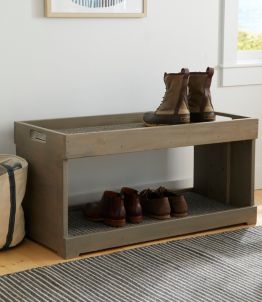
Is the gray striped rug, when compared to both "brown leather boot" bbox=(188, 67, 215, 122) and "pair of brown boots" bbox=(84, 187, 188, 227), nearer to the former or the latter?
"pair of brown boots" bbox=(84, 187, 188, 227)

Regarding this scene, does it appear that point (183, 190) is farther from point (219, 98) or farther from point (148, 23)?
point (148, 23)

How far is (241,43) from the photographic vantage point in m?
4.08

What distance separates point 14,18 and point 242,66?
1.34 metres

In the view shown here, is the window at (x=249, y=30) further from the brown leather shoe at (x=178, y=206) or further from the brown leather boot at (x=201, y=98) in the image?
the brown leather shoe at (x=178, y=206)

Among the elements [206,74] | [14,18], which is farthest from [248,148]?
[14,18]

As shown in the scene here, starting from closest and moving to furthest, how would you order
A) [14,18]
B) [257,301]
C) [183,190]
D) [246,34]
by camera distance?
[257,301], [14,18], [183,190], [246,34]

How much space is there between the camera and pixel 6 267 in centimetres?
285

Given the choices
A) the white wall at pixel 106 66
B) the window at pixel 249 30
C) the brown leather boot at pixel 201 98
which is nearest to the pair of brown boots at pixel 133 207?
the white wall at pixel 106 66

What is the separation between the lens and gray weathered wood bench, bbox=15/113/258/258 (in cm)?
294

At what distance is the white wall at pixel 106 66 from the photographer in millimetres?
3256

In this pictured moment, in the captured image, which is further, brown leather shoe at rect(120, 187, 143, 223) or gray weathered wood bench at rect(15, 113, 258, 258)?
brown leather shoe at rect(120, 187, 143, 223)

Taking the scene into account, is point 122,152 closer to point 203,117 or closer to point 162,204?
point 162,204

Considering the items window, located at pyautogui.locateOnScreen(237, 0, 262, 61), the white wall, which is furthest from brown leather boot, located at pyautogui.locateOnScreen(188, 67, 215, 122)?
window, located at pyautogui.locateOnScreen(237, 0, 262, 61)

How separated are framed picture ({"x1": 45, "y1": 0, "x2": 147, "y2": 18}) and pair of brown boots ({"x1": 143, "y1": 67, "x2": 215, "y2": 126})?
0.44m
